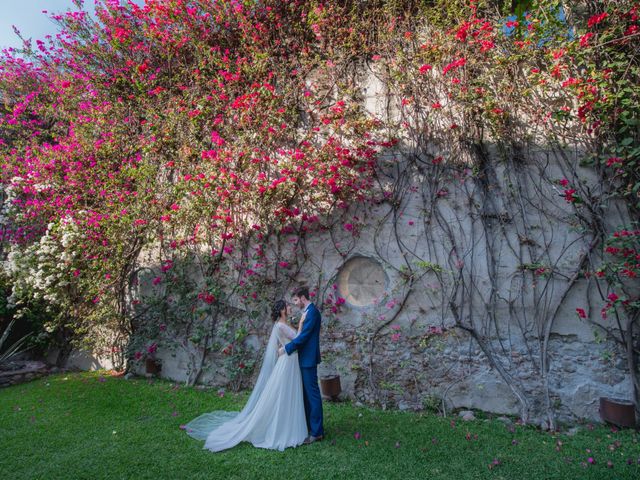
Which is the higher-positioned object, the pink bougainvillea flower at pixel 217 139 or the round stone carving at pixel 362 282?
the pink bougainvillea flower at pixel 217 139

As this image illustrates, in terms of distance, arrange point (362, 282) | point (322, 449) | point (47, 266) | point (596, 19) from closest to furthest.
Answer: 1. point (322, 449)
2. point (596, 19)
3. point (362, 282)
4. point (47, 266)

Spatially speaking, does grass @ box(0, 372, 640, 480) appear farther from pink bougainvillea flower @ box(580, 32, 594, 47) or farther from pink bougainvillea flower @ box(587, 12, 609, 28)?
pink bougainvillea flower @ box(587, 12, 609, 28)

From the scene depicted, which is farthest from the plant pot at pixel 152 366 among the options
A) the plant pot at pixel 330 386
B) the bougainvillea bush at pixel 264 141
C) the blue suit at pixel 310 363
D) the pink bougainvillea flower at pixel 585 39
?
the pink bougainvillea flower at pixel 585 39

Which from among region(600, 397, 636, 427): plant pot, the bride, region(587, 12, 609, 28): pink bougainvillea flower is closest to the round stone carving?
the bride

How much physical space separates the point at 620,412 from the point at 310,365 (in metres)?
3.25

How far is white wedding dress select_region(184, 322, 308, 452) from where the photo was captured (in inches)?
152

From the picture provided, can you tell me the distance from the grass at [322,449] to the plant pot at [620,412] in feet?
0.44

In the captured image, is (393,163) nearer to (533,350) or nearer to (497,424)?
(533,350)

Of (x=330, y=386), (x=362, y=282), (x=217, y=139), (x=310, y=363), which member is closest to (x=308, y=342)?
(x=310, y=363)

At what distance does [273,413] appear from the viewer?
3943 mm

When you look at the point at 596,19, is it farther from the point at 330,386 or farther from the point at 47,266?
the point at 47,266

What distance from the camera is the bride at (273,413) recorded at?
3863 millimetres

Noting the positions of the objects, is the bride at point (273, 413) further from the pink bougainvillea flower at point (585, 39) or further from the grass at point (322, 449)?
the pink bougainvillea flower at point (585, 39)

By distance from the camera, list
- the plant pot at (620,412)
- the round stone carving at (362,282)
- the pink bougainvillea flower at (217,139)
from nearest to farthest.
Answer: the plant pot at (620,412), the round stone carving at (362,282), the pink bougainvillea flower at (217,139)
